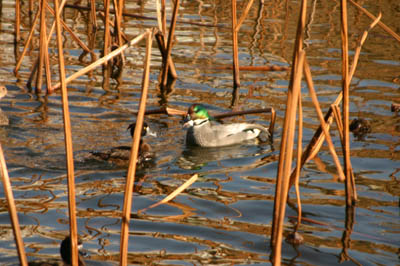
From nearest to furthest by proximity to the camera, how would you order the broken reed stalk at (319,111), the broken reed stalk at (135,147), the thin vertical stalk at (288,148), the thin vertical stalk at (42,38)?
the broken reed stalk at (135,147)
the thin vertical stalk at (288,148)
the broken reed stalk at (319,111)
the thin vertical stalk at (42,38)

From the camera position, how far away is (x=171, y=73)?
12867 millimetres

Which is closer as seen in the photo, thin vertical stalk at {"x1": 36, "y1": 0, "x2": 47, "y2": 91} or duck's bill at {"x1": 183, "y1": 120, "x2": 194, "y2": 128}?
thin vertical stalk at {"x1": 36, "y1": 0, "x2": 47, "y2": 91}

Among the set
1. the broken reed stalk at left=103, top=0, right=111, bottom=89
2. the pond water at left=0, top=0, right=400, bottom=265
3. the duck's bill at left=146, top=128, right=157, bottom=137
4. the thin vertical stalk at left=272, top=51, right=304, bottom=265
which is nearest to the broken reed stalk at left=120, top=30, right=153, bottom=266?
the thin vertical stalk at left=272, top=51, right=304, bottom=265

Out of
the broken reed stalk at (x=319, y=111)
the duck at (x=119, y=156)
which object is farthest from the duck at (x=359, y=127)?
the broken reed stalk at (x=319, y=111)

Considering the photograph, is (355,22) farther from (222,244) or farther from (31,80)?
(222,244)

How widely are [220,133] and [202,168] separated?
1399 millimetres

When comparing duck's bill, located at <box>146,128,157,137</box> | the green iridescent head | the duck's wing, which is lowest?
duck's bill, located at <box>146,128,157,137</box>

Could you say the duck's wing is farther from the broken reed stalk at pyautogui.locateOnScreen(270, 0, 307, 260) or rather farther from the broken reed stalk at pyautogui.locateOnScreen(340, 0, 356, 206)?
the broken reed stalk at pyautogui.locateOnScreen(270, 0, 307, 260)

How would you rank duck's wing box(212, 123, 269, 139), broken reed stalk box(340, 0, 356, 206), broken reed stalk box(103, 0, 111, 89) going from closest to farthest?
1. broken reed stalk box(340, 0, 356, 206)
2. duck's wing box(212, 123, 269, 139)
3. broken reed stalk box(103, 0, 111, 89)

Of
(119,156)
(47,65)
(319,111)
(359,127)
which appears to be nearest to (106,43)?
(47,65)

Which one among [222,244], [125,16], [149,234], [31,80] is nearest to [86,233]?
[149,234]

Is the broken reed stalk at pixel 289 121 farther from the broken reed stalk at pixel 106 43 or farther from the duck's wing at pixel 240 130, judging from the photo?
the broken reed stalk at pixel 106 43

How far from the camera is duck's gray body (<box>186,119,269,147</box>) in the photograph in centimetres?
988

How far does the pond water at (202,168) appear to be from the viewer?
19.7 feet
